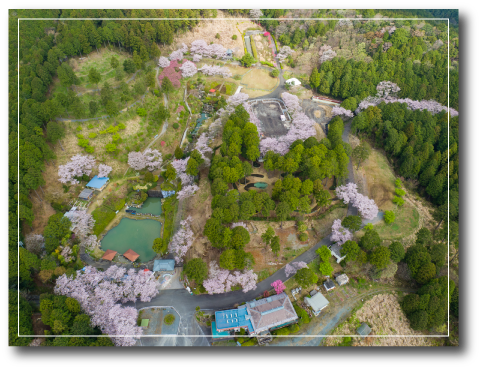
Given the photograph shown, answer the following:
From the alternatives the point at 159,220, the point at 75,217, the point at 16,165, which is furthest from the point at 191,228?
the point at 16,165

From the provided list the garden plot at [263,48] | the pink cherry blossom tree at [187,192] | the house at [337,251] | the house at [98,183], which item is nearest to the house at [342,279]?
the house at [337,251]

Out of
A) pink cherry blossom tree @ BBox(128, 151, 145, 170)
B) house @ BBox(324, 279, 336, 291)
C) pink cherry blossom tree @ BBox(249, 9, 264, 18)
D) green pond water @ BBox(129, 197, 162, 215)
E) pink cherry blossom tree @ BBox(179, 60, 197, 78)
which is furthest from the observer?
pink cherry blossom tree @ BBox(249, 9, 264, 18)

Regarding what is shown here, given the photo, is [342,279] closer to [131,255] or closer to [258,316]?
[258,316]

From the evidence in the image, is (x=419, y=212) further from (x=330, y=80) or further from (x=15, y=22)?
(x=15, y=22)

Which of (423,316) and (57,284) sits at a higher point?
(423,316)

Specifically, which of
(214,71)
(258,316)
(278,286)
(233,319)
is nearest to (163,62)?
(214,71)

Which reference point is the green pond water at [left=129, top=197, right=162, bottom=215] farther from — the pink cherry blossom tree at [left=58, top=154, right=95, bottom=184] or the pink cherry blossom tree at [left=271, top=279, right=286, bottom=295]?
the pink cherry blossom tree at [left=271, top=279, right=286, bottom=295]

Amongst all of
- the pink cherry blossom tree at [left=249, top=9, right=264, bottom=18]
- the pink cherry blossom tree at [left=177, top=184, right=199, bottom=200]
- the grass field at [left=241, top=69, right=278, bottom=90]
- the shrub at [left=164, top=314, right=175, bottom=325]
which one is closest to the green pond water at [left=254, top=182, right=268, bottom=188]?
the pink cherry blossom tree at [left=177, top=184, right=199, bottom=200]

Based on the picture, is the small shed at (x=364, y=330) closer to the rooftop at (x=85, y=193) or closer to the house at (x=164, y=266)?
the house at (x=164, y=266)
